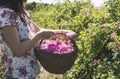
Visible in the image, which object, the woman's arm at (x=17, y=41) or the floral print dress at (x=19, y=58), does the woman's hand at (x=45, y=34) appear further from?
the floral print dress at (x=19, y=58)

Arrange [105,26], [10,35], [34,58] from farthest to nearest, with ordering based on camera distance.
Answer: [105,26] < [34,58] < [10,35]

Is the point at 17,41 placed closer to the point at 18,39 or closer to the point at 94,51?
the point at 18,39

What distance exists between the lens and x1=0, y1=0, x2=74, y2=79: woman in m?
2.81

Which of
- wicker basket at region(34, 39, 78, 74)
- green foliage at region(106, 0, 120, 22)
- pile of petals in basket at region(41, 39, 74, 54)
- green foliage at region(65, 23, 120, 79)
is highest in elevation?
pile of petals in basket at region(41, 39, 74, 54)

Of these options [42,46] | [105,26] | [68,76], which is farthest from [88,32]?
[42,46]

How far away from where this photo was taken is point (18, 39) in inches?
111

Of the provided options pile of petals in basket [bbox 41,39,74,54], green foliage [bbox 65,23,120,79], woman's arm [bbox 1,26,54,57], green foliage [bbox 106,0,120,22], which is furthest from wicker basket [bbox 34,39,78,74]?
green foliage [bbox 106,0,120,22]

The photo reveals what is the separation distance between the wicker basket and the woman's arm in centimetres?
15

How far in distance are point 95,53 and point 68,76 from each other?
16.9 inches

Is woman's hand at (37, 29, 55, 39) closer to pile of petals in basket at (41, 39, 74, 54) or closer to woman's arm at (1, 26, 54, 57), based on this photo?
woman's arm at (1, 26, 54, 57)

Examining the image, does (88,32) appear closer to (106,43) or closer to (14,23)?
A: (106,43)

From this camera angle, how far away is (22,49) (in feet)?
9.31

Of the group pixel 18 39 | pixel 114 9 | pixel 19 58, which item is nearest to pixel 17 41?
pixel 18 39

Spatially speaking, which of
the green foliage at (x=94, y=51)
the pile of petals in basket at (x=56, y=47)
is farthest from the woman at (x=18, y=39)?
the green foliage at (x=94, y=51)
